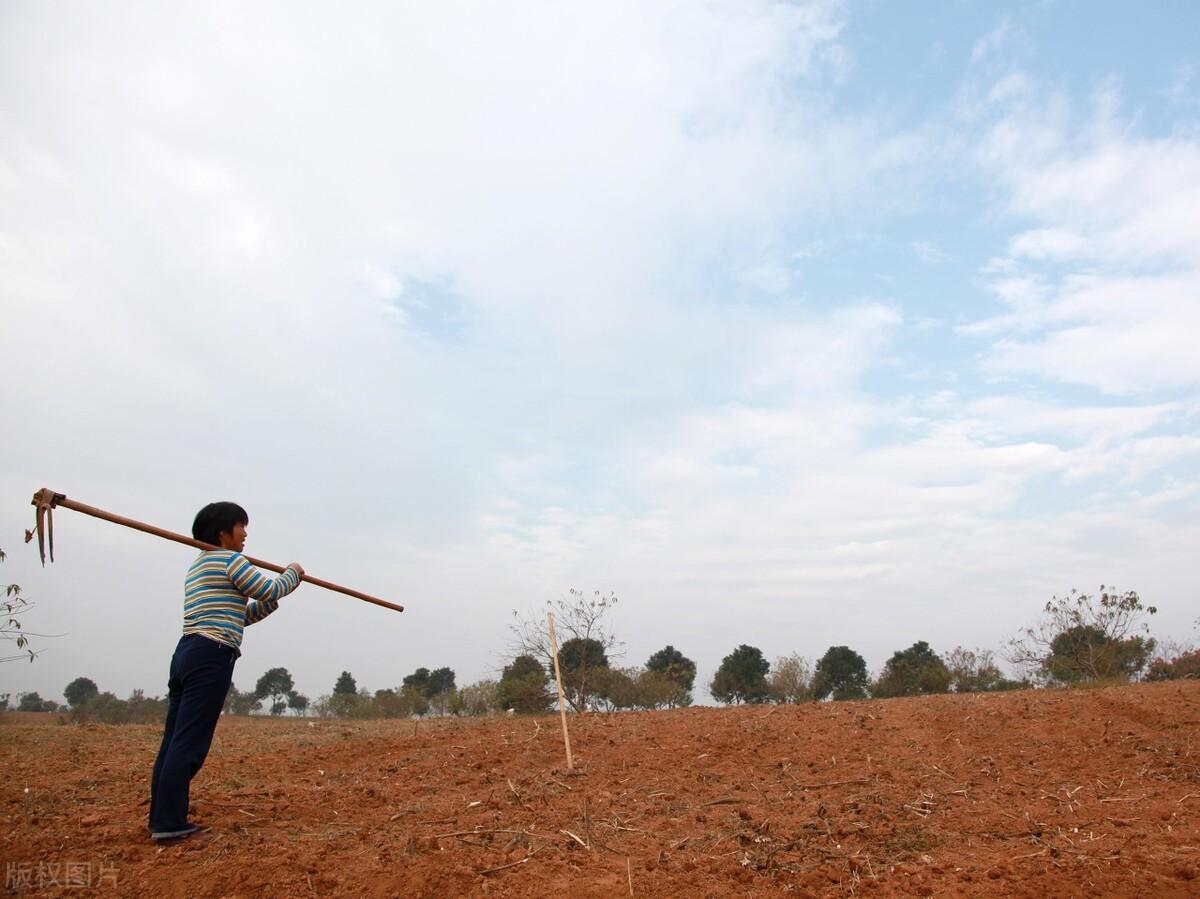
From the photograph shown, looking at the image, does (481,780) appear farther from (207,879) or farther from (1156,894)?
(1156,894)

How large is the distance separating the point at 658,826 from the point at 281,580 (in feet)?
8.63

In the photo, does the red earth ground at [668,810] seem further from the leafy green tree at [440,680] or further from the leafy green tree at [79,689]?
the leafy green tree at [79,689]

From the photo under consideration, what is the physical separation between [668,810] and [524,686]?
31.3 feet

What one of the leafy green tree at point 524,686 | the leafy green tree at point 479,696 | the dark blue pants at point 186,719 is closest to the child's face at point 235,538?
the dark blue pants at point 186,719

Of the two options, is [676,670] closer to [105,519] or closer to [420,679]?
[420,679]

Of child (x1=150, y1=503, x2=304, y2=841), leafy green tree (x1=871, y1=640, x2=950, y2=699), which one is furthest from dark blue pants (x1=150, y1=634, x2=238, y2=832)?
leafy green tree (x1=871, y1=640, x2=950, y2=699)

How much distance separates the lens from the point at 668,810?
16.1 ft

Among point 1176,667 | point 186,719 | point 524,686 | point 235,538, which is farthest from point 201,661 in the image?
point 1176,667

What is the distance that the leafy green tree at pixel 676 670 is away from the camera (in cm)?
1822

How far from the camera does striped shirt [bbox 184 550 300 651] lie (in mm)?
4223

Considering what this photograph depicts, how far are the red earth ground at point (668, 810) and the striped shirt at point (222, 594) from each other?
106 cm

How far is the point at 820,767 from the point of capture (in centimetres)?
611

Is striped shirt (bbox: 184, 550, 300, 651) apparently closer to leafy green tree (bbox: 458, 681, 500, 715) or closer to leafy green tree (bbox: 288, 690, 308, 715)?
leafy green tree (bbox: 458, 681, 500, 715)

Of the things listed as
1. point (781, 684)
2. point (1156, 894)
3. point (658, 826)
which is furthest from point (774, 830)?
point (781, 684)
